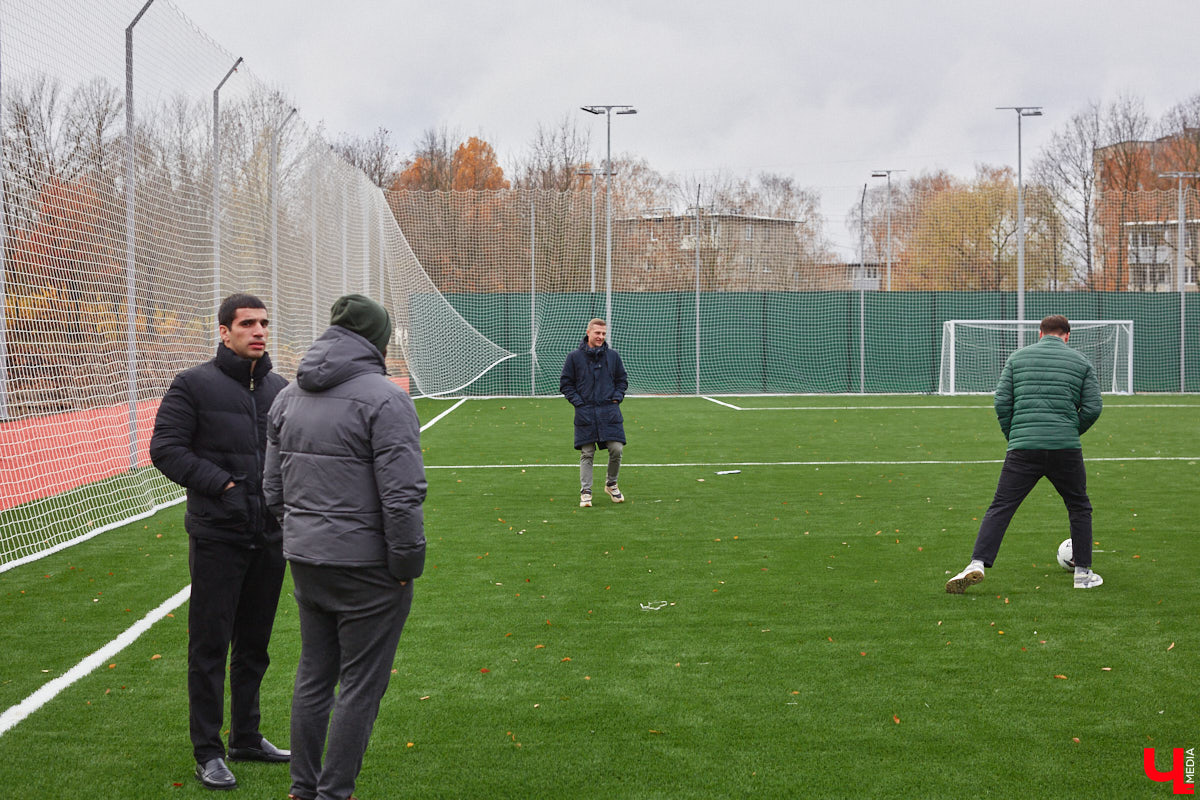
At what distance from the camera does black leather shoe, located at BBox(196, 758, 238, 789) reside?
3908 mm

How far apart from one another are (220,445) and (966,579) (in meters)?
4.49

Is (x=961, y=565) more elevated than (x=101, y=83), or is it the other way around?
(x=101, y=83)

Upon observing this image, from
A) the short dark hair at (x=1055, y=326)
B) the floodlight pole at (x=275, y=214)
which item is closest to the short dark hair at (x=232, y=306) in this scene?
the short dark hair at (x=1055, y=326)

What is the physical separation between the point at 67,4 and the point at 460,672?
21.7 feet

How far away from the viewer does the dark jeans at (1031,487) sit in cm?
686

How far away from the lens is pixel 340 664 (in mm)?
3562

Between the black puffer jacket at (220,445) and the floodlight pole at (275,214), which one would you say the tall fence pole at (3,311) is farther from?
the floodlight pole at (275,214)

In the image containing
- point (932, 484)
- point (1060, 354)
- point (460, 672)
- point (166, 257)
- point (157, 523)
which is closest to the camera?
point (460, 672)

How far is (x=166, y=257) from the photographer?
1105 cm

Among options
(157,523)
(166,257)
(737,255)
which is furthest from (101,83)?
(737,255)

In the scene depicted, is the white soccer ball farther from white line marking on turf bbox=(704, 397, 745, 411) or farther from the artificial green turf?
white line marking on turf bbox=(704, 397, 745, 411)

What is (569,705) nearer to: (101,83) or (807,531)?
(807,531)

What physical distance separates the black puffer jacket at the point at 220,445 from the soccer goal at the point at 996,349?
30108 millimetres

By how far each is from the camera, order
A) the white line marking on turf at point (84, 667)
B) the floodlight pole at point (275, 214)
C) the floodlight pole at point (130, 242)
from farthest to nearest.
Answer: the floodlight pole at point (275, 214), the floodlight pole at point (130, 242), the white line marking on turf at point (84, 667)
